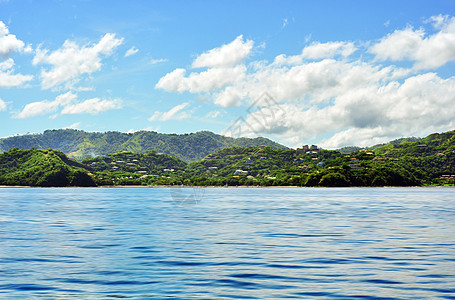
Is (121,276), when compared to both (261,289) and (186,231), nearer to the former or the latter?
(261,289)

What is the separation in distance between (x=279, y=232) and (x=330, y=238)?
538cm

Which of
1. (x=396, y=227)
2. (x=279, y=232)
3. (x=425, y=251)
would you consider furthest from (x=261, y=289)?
(x=396, y=227)

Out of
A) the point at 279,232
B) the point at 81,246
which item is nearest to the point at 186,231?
the point at 279,232

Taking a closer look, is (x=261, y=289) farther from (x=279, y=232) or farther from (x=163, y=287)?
(x=279, y=232)

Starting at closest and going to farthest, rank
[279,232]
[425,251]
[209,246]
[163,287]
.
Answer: [163,287] → [425,251] → [209,246] → [279,232]

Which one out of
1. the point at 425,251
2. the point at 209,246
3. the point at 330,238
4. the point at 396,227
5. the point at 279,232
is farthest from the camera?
the point at 396,227

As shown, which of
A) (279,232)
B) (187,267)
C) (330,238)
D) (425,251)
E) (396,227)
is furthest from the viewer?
(396,227)

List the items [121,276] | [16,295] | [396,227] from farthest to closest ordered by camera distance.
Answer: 1. [396,227]
2. [121,276]
3. [16,295]

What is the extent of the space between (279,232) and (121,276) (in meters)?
19.5

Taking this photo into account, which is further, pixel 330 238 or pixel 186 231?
pixel 186 231

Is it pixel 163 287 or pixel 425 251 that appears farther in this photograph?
pixel 425 251

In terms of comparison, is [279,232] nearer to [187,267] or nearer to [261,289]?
[187,267]

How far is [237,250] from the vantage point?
2786 centimetres

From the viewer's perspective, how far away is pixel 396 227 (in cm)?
4184
